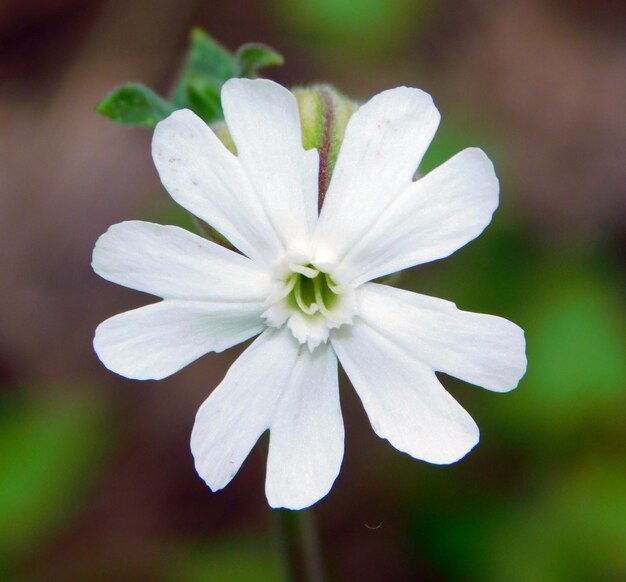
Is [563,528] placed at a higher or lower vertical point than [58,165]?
lower

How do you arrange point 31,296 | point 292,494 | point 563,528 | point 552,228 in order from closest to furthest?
point 292,494, point 563,528, point 552,228, point 31,296

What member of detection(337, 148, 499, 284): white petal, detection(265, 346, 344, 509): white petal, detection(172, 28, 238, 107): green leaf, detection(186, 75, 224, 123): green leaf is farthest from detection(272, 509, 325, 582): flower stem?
detection(172, 28, 238, 107): green leaf

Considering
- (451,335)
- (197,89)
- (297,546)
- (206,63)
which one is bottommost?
(297,546)

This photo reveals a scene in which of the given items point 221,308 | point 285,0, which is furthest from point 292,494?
point 285,0

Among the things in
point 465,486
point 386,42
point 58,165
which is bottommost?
point 465,486

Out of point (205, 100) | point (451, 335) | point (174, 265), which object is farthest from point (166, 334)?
point (205, 100)

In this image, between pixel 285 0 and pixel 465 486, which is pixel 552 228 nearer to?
pixel 465 486

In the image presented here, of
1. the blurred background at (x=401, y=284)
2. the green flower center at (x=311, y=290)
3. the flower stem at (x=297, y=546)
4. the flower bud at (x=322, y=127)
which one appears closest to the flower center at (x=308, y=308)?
the green flower center at (x=311, y=290)

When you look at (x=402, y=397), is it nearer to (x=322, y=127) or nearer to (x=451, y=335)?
(x=451, y=335)
